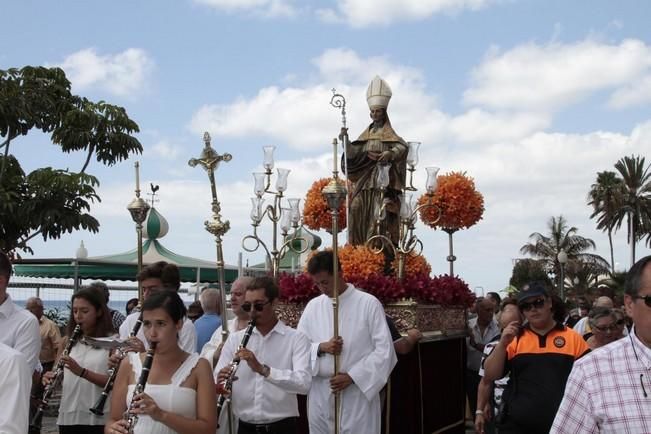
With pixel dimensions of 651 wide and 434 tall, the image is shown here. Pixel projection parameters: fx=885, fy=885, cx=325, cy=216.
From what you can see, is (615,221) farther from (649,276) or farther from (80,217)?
(649,276)

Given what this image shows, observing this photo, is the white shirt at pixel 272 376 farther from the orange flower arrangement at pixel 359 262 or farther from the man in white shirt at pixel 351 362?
the orange flower arrangement at pixel 359 262

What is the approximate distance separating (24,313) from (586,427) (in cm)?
386

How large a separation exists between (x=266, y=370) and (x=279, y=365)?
1.15 ft

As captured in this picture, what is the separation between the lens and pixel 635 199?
6031 cm

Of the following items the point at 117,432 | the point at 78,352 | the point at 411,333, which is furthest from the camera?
the point at 411,333

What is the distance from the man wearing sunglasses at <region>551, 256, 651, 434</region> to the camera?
284 cm

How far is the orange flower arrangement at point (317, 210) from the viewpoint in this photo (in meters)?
11.2

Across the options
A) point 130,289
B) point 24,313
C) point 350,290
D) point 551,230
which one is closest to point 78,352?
point 24,313

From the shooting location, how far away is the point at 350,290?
7.12 metres

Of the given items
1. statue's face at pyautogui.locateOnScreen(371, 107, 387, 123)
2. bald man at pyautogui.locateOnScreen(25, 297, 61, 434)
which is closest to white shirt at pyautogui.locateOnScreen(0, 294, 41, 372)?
bald man at pyautogui.locateOnScreen(25, 297, 61, 434)

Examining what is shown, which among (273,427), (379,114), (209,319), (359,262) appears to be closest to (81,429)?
(273,427)

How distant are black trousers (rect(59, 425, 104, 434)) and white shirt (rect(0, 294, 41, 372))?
26.3 inches

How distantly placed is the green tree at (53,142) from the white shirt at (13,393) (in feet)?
39.0

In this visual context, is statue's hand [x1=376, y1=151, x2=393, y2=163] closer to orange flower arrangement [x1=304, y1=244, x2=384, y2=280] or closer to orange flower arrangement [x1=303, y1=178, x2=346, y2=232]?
orange flower arrangement [x1=303, y1=178, x2=346, y2=232]
